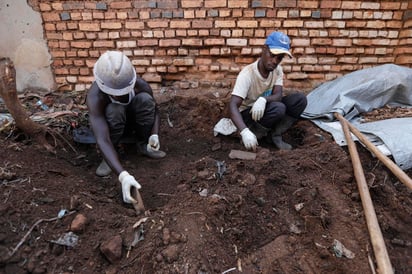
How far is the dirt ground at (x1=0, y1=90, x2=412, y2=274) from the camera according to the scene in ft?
5.45

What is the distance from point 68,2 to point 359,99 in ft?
10.9

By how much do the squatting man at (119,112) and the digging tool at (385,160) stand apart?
174 centimetres

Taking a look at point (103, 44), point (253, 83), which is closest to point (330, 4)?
point (253, 83)

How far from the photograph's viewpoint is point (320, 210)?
2045 millimetres

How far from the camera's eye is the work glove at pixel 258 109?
2727 millimetres

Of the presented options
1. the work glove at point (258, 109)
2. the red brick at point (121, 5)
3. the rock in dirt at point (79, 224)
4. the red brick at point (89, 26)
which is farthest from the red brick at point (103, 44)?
the rock in dirt at point (79, 224)

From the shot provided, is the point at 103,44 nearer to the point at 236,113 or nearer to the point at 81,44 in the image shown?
the point at 81,44

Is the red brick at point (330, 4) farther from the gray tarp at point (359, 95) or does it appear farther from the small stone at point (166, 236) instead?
the small stone at point (166, 236)

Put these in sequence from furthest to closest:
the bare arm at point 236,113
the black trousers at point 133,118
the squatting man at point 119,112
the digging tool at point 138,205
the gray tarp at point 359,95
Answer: the gray tarp at point 359,95 → the bare arm at point 236,113 → the black trousers at point 133,118 → the squatting man at point 119,112 → the digging tool at point 138,205

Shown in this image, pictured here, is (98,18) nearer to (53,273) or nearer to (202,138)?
(202,138)

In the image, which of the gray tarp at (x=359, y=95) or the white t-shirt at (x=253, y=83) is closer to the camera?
the white t-shirt at (x=253, y=83)

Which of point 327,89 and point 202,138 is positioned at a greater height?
point 327,89

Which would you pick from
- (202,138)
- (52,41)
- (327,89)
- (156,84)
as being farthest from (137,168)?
(327,89)

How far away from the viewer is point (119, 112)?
2.43m
